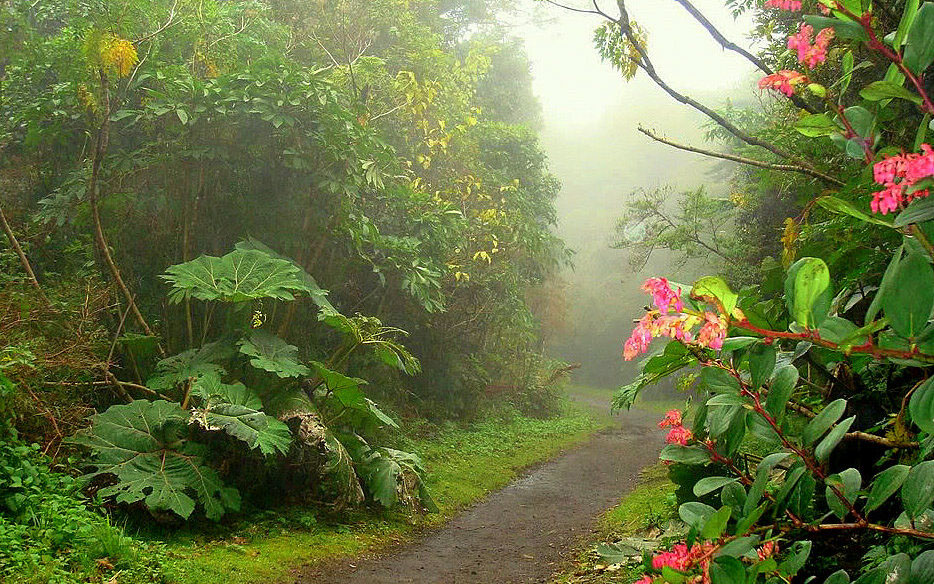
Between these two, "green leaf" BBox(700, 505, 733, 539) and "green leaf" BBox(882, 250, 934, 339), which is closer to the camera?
"green leaf" BBox(882, 250, 934, 339)

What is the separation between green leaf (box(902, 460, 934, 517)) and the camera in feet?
4.18

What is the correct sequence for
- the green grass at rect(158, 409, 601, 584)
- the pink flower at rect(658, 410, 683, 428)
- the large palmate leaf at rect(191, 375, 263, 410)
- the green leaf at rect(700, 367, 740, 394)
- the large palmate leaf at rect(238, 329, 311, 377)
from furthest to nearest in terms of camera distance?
the large palmate leaf at rect(238, 329, 311, 377), the large palmate leaf at rect(191, 375, 263, 410), the green grass at rect(158, 409, 601, 584), the pink flower at rect(658, 410, 683, 428), the green leaf at rect(700, 367, 740, 394)

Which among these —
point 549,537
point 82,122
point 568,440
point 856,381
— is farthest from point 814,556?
point 568,440

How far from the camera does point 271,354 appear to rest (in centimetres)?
521

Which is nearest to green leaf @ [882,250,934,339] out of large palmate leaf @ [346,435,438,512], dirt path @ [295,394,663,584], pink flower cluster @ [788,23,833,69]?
pink flower cluster @ [788,23,833,69]

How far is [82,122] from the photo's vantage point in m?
6.54

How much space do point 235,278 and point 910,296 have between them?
5165 millimetres

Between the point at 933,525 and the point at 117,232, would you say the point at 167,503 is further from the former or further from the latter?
the point at 933,525

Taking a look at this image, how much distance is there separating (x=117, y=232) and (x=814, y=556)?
6451mm

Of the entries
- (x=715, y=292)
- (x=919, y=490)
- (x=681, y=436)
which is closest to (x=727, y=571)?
(x=919, y=490)

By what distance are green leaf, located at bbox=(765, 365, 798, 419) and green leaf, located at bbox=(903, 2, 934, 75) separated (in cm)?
66

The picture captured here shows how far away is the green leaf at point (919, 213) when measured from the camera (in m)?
1.13

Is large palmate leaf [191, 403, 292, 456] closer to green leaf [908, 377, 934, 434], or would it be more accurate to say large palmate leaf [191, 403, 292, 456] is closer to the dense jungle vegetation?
the dense jungle vegetation

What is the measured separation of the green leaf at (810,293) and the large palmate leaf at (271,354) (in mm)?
4289
